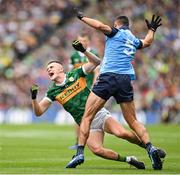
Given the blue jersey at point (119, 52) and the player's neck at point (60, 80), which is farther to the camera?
the player's neck at point (60, 80)

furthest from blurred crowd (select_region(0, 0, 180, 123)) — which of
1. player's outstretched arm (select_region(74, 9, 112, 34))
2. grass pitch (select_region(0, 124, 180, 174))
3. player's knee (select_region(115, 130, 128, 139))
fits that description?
player's outstretched arm (select_region(74, 9, 112, 34))

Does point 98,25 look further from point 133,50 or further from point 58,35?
point 58,35

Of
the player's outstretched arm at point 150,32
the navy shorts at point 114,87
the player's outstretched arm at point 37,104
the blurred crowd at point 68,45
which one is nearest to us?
the player's outstretched arm at point 37,104

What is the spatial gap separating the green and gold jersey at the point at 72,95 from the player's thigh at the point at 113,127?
0.44 meters

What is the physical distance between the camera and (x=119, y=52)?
1216cm

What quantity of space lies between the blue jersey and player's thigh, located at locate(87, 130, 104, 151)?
1026 millimetres

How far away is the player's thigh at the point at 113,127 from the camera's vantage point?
12211mm

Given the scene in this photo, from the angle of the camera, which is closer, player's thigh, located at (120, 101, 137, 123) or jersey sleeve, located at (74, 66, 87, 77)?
player's thigh, located at (120, 101, 137, 123)

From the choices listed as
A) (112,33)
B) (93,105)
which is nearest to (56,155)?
(93,105)

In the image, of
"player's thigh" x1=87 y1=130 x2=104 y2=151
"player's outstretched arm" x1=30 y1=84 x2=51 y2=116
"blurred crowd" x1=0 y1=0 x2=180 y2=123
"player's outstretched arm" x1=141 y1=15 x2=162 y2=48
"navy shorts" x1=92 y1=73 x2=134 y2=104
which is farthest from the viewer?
"blurred crowd" x1=0 y1=0 x2=180 y2=123

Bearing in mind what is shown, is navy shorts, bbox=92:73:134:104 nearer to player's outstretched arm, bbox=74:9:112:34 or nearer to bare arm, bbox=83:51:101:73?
bare arm, bbox=83:51:101:73

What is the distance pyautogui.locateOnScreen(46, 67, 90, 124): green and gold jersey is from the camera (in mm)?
12430

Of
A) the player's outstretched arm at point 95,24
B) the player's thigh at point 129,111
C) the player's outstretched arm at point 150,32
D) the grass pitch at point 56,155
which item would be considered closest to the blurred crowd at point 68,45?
the grass pitch at point 56,155

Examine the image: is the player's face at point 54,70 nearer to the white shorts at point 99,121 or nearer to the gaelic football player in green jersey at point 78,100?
the gaelic football player in green jersey at point 78,100
